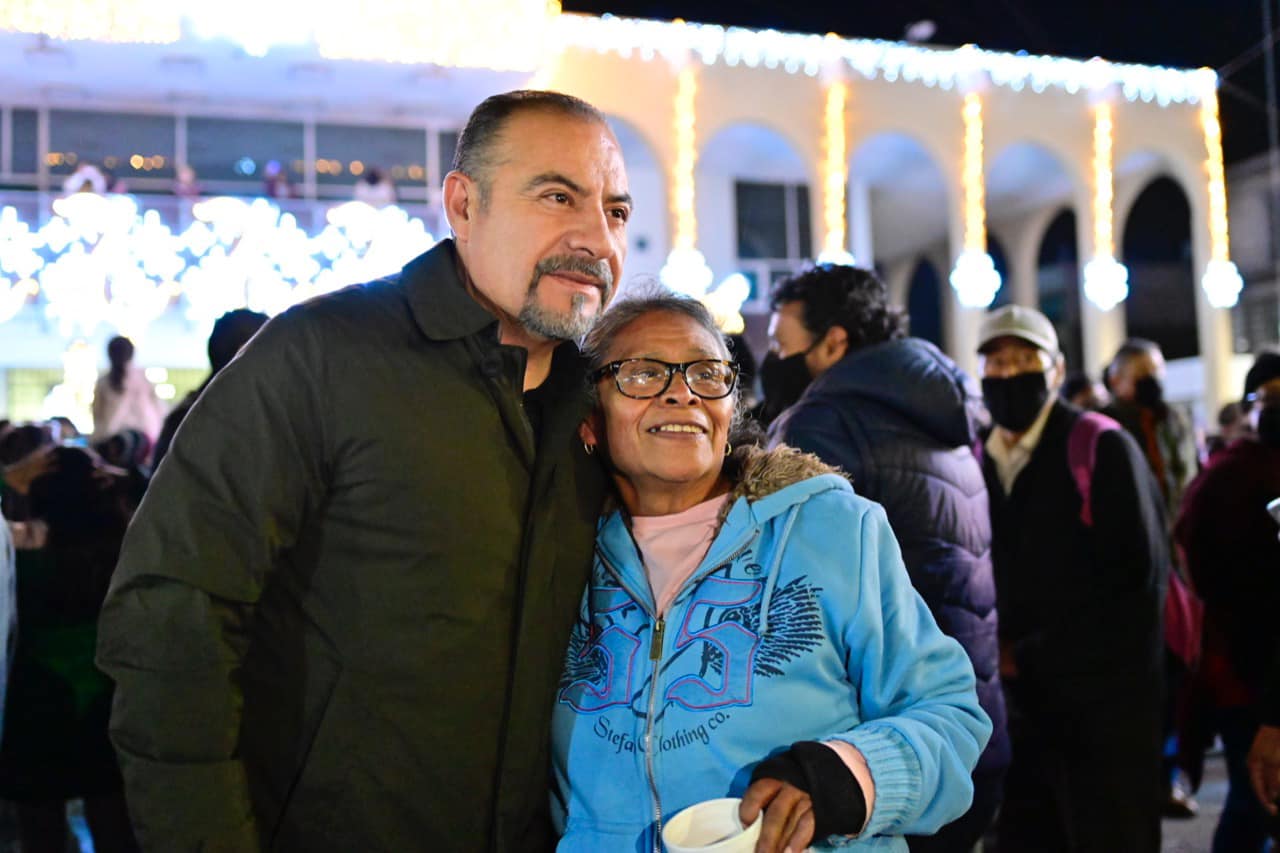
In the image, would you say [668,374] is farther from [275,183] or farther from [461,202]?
[275,183]

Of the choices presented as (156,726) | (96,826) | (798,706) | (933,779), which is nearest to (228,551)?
(156,726)

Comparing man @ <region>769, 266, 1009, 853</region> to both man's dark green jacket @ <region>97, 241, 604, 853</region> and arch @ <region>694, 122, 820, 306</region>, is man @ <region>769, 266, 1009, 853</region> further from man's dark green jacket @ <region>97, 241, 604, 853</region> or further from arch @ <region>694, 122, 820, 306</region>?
arch @ <region>694, 122, 820, 306</region>

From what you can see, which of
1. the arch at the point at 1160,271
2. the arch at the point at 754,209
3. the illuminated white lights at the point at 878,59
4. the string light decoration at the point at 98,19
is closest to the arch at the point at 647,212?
the arch at the point at 754,209

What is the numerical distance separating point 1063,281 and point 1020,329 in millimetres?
19833

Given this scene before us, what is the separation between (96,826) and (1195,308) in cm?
2214

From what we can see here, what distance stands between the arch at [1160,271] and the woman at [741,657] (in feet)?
71.1

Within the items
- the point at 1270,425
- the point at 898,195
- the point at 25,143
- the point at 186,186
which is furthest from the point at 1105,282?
the point at 25,143

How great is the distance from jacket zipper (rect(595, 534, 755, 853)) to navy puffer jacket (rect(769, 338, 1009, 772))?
3.16 feet

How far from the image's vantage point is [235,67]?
14180 mm

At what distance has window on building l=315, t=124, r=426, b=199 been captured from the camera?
15094 mm

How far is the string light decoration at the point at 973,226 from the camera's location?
55.4ft

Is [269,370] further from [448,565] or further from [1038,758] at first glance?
[1038,758]

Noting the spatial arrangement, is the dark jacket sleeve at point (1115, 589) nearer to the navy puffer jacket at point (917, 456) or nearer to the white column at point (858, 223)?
the navy puffer jacket at point (917, 456)

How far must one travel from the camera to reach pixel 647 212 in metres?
Answer: 16.5
